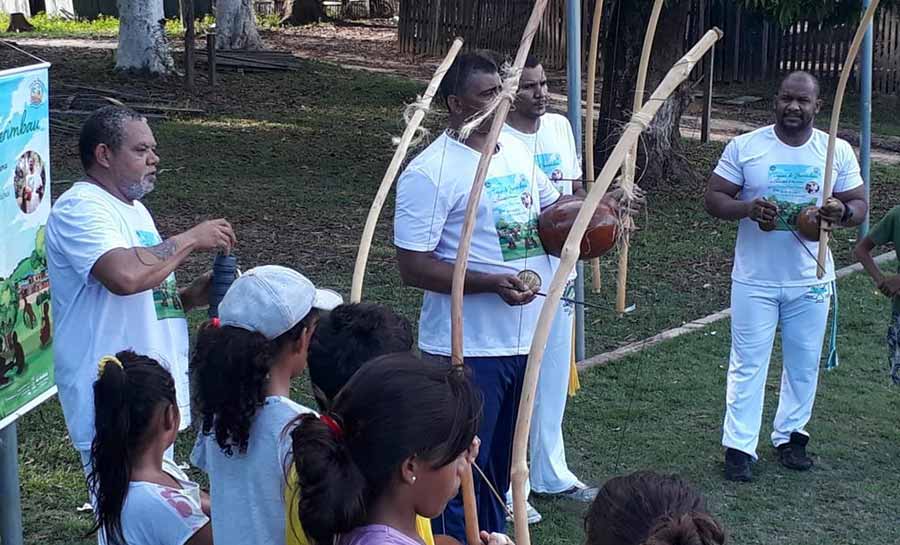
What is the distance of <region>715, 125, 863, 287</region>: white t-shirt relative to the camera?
A: 18.6 feet

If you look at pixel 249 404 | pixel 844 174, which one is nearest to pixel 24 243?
pixel 249 404

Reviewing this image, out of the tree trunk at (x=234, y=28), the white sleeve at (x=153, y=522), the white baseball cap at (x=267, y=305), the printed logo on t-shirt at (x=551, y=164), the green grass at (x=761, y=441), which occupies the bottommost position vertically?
the green grass at (x=761, y=441)

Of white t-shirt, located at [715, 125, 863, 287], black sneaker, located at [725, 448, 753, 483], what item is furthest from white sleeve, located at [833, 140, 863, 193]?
black sneaker, located at [725, 448, 753, 483]

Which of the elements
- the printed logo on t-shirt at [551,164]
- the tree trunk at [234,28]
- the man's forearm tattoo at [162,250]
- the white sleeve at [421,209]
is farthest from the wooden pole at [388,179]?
the tree trunk at [234,28]

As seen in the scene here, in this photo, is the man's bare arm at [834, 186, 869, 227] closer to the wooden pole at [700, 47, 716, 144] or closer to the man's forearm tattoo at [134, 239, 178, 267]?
the man's forearm tattoo at [134, 239, 178, 267]

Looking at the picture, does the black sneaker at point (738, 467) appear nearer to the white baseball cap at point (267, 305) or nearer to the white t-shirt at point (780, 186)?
the white t-shirt at point (780, 186)

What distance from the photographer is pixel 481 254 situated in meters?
4.68

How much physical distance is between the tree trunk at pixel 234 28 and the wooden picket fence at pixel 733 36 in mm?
3486

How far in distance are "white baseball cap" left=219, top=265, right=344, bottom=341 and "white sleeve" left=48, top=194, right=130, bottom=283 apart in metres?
0.96

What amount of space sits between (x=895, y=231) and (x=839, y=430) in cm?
123

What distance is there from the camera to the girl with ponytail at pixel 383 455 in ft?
8.27

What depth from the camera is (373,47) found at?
85.2 ft

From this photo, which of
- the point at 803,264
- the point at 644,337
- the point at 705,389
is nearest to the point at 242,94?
the point at 644,337

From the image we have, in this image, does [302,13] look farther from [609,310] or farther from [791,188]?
[791,188]
